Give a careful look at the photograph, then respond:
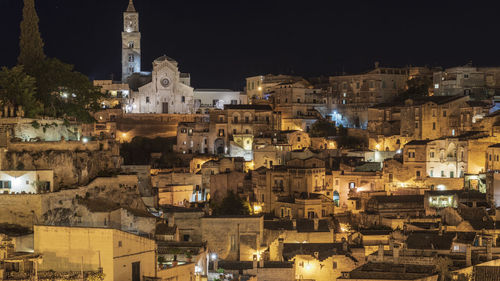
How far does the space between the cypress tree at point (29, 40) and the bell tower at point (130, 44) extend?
4229 cm

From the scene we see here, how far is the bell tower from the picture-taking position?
284 ft

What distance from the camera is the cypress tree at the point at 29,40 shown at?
42531mm

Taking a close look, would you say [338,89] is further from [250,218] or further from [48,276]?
[48,276]

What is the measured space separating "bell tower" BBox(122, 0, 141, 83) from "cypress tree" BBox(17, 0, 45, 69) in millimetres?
42287

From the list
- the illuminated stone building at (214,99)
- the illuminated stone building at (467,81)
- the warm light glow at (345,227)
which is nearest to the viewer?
the warm light glow at (345,227)

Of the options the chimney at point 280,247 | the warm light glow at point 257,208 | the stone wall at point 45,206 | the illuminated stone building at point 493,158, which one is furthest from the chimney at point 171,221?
the illuminated stone building at point 493,158

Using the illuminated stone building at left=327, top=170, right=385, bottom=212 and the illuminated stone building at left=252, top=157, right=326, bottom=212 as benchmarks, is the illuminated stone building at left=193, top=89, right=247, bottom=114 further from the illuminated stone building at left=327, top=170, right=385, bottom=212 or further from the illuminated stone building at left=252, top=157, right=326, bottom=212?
the illuminated stone building at left=327, top=170, right=385, bottom=212

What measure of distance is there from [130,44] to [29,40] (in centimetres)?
4462

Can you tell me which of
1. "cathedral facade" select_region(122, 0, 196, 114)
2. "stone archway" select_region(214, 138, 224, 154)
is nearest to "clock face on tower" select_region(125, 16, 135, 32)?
"cathedral facade" select_region(122, 0, 196, 114)

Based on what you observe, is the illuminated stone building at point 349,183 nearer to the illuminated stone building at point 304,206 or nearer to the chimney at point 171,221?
the illuminated stone building at point 304,206

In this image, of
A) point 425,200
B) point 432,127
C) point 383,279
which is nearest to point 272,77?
point 432,127

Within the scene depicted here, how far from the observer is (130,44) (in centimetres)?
8719

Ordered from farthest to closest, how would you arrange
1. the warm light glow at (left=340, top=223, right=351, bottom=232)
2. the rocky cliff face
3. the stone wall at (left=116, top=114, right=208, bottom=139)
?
1. the stone wall at (left=116, top=114, right=208, bottom=139)
2. the warm light glow at (left=340, top=223, right=351, bottom=232)
3. the rocky cliff face

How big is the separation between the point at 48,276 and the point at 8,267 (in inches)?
48.0
